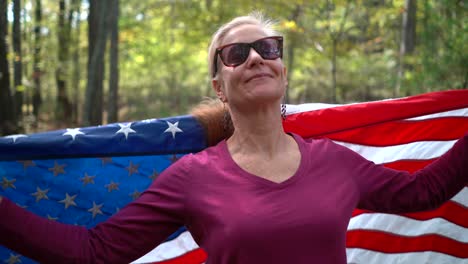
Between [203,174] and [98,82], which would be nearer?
[203,174]

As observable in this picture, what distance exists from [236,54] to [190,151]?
95cm

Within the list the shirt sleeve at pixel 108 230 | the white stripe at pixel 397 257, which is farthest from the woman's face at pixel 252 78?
the white stripe at pixel 397 257

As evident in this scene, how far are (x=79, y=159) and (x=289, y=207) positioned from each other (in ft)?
4.65

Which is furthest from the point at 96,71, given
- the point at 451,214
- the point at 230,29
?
the point at 230,29

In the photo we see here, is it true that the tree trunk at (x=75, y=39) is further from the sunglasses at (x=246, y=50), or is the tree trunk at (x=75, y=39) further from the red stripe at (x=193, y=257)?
the sunglasses at (x=246, y=50)

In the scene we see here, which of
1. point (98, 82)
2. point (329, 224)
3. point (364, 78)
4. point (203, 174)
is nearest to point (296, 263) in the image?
point (329, 224)

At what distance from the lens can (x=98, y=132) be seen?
2938 mm

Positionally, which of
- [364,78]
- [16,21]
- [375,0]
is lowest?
[364,78]

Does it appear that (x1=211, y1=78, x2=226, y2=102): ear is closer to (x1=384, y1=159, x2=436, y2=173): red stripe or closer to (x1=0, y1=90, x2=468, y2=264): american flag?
(x1=0, y1=90, x2=468, y2=264): american flag

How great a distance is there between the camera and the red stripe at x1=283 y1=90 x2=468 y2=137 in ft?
10.7

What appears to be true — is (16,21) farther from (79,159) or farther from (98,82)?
(79,159)

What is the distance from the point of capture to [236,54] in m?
2.31

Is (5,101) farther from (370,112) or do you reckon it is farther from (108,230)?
(108,230)

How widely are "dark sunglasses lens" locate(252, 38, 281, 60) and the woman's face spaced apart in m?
0.02
